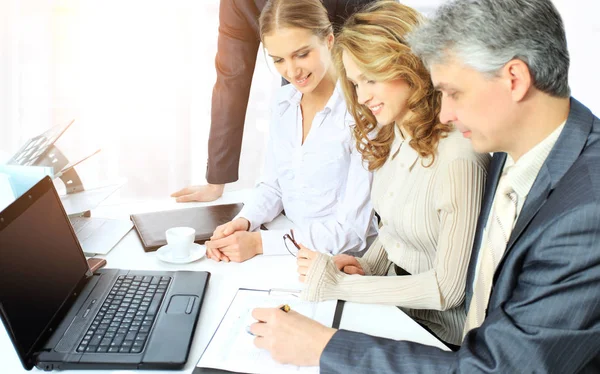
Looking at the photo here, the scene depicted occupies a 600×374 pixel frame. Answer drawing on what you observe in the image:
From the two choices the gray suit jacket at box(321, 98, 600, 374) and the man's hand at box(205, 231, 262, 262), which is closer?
the gray suit jacket at box(321, 98, 600, 374)

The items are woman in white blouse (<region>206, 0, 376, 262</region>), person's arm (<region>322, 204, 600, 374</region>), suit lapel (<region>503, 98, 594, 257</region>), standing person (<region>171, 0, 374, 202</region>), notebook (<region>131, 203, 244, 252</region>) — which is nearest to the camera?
person's arm (<region>322, 204, 600, 374</region>)

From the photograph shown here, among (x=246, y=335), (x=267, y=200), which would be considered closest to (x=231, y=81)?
(x=267, y=200)

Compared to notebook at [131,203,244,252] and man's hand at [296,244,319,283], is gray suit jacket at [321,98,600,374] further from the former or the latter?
notebook at [131,203,244,252]

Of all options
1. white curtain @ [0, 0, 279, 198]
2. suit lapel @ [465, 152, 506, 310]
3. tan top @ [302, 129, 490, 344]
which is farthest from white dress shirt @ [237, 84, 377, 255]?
white curtain @ [0, 0, 279, 198]

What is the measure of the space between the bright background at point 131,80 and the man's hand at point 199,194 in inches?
53.9

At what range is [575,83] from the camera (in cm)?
298

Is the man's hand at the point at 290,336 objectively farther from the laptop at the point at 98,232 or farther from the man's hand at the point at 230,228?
the laptop at the point at 98,232

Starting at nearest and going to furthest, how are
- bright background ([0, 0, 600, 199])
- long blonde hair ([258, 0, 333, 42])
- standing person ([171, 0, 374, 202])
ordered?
long blonde hair ([258, 0, 333, 42])
standing person ([171, 0, 374, 202])
bright background ([0, 0, 600, 199])

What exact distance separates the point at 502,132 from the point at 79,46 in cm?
258

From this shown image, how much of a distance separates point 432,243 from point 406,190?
0.45ft

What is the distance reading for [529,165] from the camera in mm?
977

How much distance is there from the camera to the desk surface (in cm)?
105

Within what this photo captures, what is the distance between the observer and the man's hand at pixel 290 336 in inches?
38.0

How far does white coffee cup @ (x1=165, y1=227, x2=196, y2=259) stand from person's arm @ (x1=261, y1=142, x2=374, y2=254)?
9.7 inches
